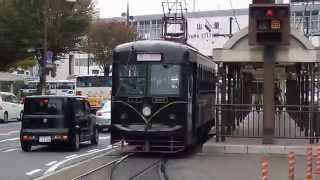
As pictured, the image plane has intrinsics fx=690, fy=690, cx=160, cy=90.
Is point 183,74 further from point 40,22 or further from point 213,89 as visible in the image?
point 40,22

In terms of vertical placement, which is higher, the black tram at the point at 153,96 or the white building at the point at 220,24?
the white building at the point at 220,24

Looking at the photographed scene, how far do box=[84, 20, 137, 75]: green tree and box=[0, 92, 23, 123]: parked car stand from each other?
106 feet

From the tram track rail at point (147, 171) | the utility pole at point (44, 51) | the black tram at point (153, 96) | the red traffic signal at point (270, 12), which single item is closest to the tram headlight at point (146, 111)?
the black tram at point (153, 96)

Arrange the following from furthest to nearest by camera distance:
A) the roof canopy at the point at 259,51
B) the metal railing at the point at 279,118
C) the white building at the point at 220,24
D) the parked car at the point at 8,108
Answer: the white building at the point at 220,24, the parked car at the point at 8,108, the metal railing at the point at 279,118, the roof canopy at the point at 259,51

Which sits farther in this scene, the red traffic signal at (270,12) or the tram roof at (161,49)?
the red traffic signal at (270,12)

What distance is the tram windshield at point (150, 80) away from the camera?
19266mm

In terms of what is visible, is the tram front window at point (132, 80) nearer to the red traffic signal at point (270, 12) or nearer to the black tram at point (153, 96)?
the black tram at point (153, 96)

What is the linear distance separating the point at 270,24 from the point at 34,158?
7.84m

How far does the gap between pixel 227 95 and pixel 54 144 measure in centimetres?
592

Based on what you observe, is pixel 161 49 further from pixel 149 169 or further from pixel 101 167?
pixel 101 167

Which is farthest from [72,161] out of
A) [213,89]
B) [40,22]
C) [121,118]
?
[40,22]

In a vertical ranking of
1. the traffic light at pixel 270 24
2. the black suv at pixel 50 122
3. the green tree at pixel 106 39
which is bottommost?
the black suv at pixel 50 122

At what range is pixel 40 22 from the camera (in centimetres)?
5388

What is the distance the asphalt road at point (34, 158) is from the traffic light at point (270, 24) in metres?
5.97
